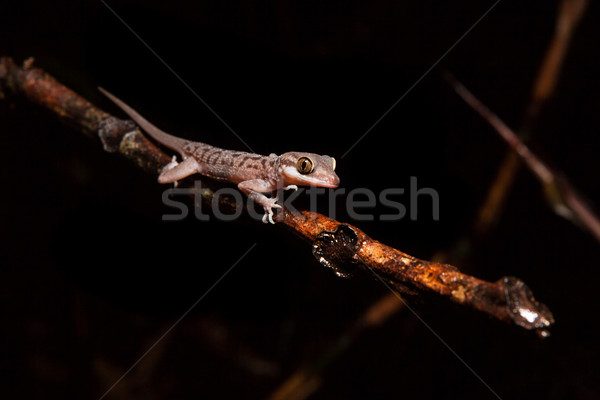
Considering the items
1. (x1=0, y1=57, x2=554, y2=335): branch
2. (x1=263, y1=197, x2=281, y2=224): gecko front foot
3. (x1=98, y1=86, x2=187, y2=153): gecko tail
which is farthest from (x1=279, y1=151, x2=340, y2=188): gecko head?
(x1=98, y1=86, x2=187, y2=153): gecko tail

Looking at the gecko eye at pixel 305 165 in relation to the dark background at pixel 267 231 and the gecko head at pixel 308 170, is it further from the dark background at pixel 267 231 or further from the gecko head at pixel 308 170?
the dark background at pixel 267 231

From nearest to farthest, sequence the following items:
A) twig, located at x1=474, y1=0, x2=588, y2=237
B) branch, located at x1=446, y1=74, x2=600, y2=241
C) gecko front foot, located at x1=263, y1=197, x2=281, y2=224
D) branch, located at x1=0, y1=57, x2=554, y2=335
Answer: branch, located at x1=0, y1=57, x2=554, y2=335, branch, located at x1=446, y1=74, x2=600, y2=241, gecko front foot, located at x1=263, y1=197, x2=281, y2=224, twig, located at x1=474, y1=0, x2=588, y2=237

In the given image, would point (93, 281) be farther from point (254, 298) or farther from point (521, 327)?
point (521, 327)

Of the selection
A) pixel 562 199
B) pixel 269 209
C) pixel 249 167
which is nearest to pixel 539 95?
pixel 562 199

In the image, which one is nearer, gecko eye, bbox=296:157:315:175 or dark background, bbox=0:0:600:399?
gecko eye, bbox=296:157:315:175

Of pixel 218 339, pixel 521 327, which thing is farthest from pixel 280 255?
pixel 521 327

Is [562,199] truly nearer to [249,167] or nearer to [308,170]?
[308,170]

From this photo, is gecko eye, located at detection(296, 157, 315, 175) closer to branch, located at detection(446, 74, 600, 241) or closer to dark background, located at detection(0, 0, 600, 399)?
dark background, located at detection(0, 0, 600, 399)
